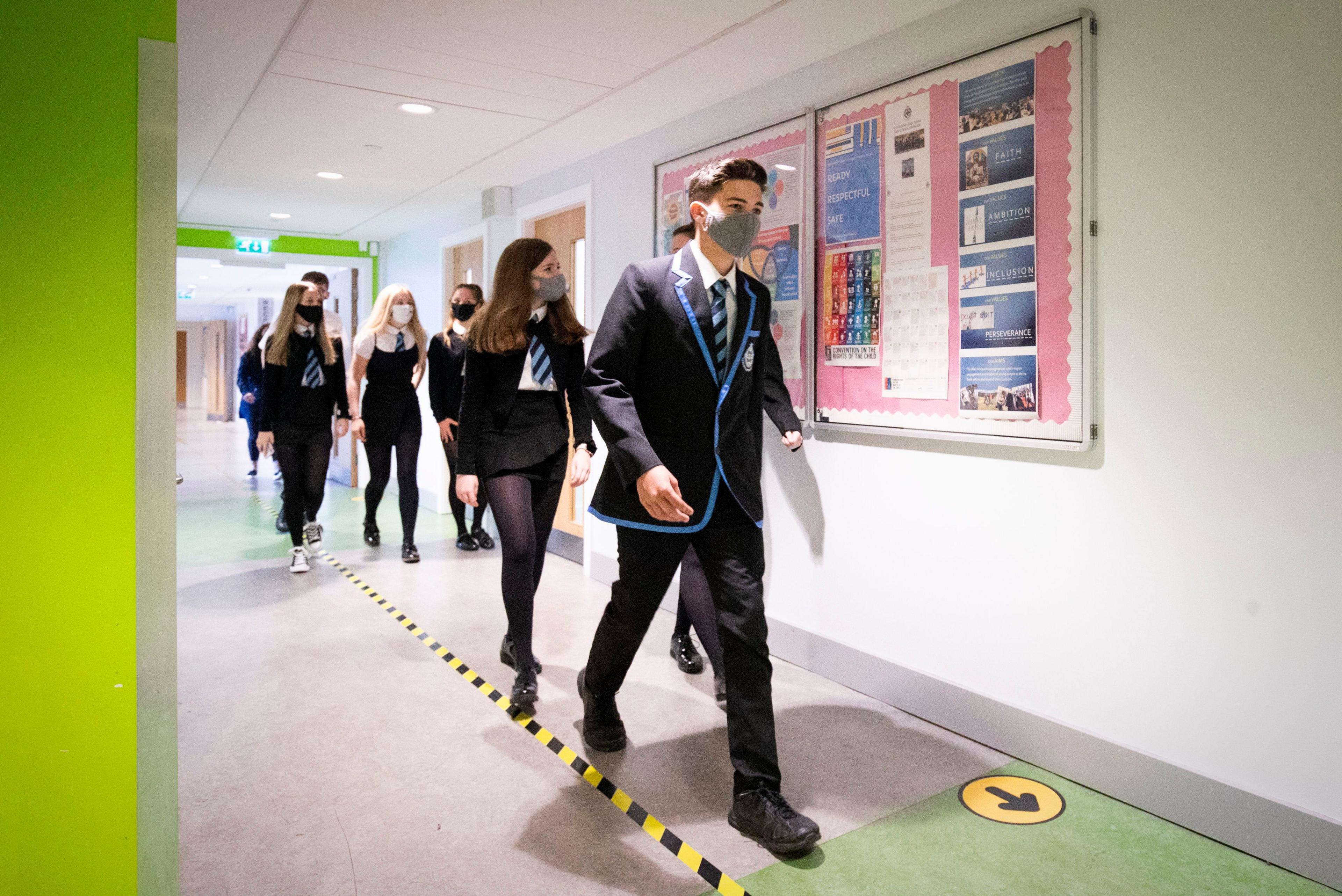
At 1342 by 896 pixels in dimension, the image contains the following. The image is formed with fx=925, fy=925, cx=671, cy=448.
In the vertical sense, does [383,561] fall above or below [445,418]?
below

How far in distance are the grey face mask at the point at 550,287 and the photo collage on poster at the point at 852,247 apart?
100 cm

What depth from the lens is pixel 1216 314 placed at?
7.46 feet

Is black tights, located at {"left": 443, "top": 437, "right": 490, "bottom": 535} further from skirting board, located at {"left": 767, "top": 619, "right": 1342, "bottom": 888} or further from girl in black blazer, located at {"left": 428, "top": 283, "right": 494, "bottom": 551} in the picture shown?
skirting board, located at {"left": 767, "top": 619, "right": 1342, "bottom": 888}

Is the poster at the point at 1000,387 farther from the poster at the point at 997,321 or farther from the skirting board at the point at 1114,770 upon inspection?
the skirting board at the point at 1114,770

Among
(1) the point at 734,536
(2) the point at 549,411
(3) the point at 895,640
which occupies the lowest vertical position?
(3) the point at 895,640

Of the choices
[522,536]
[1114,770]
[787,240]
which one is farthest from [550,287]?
[1114,770]

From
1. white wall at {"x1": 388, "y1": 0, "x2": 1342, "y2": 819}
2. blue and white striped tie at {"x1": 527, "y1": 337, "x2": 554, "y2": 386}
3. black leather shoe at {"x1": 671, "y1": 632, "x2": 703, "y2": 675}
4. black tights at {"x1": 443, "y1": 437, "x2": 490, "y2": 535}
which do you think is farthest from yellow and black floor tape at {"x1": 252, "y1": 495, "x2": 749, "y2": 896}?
black tights at {"x1": 443, "y1": 437, "x2": 490, "y2": 535}

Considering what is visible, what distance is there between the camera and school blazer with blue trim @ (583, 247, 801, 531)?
221cm

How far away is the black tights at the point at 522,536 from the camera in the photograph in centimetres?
302

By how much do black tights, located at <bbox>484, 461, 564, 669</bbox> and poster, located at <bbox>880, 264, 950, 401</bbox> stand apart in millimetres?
1191

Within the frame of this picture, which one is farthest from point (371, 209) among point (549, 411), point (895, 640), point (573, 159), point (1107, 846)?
point (1107, 846)

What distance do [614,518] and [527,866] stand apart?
0.82m

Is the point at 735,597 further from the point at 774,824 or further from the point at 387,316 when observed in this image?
the point at 387,316

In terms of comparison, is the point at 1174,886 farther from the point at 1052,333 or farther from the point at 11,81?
the point at 11,81
